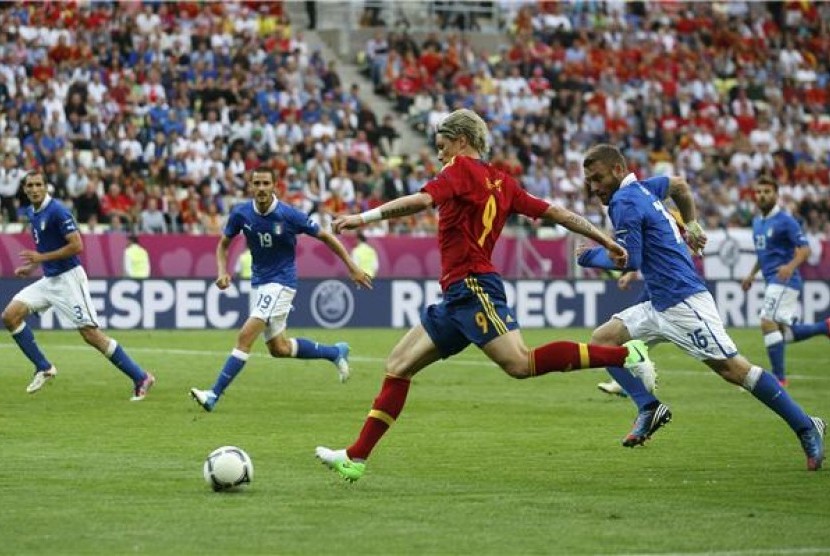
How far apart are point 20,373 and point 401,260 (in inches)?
565

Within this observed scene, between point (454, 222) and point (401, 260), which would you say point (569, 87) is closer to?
point (401, 260)

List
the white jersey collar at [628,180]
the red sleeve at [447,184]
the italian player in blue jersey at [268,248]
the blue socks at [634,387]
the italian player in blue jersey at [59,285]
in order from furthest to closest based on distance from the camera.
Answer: the italian player in blue jersey at [59,285] → the italian player in blue jersey at [268,248] → the blue socks at [634,387] → the white jersey collar at [628,180] → the red sleeve at [447,184]

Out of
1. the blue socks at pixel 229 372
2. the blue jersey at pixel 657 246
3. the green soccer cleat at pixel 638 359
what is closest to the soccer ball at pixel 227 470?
the green soccer cleat at pixel 638 359

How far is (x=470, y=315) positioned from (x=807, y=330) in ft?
36.6

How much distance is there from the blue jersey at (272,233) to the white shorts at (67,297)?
5.57ft

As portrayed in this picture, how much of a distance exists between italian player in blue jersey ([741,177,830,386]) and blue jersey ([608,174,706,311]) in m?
7.76

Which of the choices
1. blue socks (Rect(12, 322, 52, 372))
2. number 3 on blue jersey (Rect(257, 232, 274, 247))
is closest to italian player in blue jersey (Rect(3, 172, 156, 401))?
blue socks (Rect(12, 322, 52, 372))

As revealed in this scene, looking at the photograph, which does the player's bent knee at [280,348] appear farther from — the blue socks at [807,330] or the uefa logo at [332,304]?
the uefa logo at [332,304]

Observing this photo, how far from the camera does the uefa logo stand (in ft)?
104

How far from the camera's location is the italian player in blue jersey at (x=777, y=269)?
19688 mm

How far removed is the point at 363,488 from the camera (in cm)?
1051

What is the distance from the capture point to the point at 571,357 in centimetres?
1058

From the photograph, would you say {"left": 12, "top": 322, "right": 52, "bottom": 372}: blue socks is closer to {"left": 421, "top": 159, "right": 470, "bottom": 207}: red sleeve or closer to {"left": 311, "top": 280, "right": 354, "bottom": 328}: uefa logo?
{"left": 421, "top": 159, "right": 470, "bottom": 207}: red sleeve

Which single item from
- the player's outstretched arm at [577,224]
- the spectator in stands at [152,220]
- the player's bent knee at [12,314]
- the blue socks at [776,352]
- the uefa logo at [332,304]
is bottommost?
the uefa logo at [332,304]
